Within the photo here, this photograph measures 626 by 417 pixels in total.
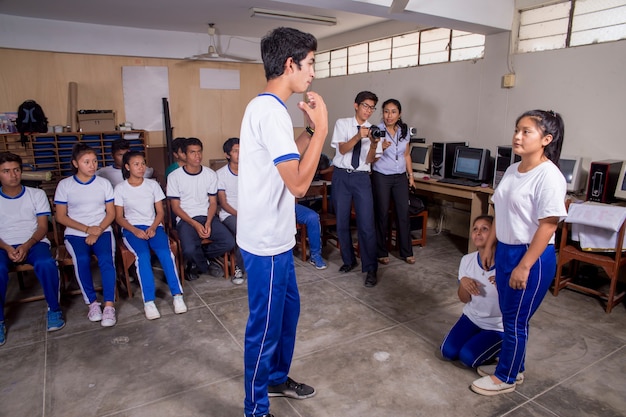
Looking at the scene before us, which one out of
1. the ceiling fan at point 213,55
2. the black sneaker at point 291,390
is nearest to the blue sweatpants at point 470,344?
the black sneaker at point 291,390

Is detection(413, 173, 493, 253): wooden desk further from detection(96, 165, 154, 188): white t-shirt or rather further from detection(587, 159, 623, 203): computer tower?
detection(96, 165, 154, 188): white t-shirt

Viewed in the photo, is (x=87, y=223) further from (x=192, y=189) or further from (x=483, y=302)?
(x=483, y=302)

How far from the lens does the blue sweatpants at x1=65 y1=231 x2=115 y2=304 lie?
9.66 feet

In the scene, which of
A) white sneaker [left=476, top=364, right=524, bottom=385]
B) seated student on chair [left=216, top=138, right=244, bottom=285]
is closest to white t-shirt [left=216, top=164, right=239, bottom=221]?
seated student on chair [left=216, top=138, right=244, bottom=285]

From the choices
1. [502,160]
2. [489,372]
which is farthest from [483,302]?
[502,160]

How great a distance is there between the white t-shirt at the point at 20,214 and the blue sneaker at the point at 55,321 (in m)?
0.55

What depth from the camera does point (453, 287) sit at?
348 cm

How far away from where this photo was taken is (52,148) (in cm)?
564

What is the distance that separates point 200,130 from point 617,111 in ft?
18.6

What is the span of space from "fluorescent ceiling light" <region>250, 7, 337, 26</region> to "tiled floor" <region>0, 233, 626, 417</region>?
3333mm

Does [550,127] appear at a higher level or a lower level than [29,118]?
lower

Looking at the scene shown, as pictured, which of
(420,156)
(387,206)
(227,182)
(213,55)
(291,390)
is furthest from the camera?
(213,55)

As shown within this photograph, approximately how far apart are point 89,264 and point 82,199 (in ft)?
1.53

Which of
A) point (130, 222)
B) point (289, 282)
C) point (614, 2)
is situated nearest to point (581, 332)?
point (289, 282)
